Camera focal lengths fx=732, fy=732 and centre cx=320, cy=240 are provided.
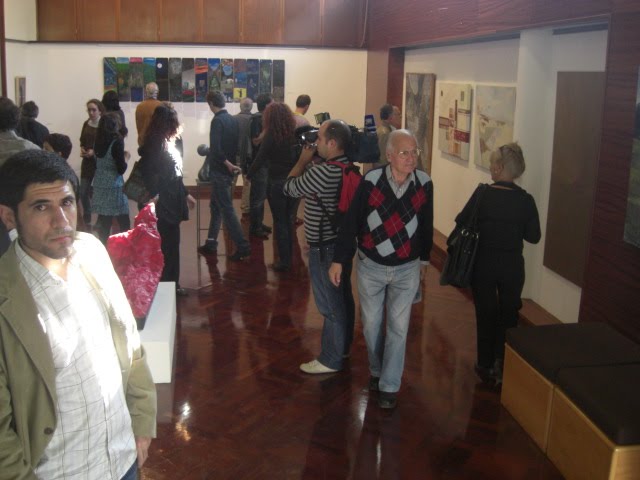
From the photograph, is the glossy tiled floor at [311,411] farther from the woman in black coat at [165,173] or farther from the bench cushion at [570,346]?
the woman in black coat at [165,173]

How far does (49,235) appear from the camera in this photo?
6.13 feet

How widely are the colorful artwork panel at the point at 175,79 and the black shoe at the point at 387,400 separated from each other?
27.6 ft

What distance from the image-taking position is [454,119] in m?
7.80

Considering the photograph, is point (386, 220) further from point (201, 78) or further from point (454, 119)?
point (201, 78)

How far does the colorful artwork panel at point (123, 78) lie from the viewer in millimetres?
11398

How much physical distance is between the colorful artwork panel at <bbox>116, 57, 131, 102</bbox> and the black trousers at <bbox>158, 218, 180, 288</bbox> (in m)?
6.24

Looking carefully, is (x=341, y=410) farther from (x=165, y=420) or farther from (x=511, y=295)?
(x=511, y=295)

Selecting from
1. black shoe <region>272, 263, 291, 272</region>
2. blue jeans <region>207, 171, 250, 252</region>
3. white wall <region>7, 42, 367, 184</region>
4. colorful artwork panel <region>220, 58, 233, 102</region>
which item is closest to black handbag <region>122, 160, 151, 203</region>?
blue jeans <region>207, 171, 250, 252</region>

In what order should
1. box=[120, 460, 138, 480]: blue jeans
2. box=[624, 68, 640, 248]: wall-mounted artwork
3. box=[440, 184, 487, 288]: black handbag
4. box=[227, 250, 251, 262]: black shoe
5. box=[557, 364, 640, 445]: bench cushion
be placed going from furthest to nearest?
box=[227, 250, 251, 262]: black shoe
box=[440, 184, 487, 288]: black handbag
box=[624, 68, 640, 248]: wall-mounted artwork
box=[557, 364, 640, 445]: bench cushion
box=[120, 460, 138, 480]: blue jeans

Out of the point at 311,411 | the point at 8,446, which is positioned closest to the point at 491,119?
the point at 311,411

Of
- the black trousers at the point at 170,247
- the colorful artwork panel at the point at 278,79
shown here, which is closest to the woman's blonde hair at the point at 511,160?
the black trousers at the point at 170,247

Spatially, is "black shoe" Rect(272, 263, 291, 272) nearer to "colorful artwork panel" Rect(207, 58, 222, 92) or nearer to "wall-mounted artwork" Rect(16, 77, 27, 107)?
"colorful artwork panel" Rect(207, 58, 222, 92)

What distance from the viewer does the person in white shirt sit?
1729 mm

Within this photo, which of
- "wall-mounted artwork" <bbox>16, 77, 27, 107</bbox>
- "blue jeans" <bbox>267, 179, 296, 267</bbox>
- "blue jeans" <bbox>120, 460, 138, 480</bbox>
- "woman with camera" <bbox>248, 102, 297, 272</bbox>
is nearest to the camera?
"blue jeans" <bbox>120, 460, 138, 480</bbox>
